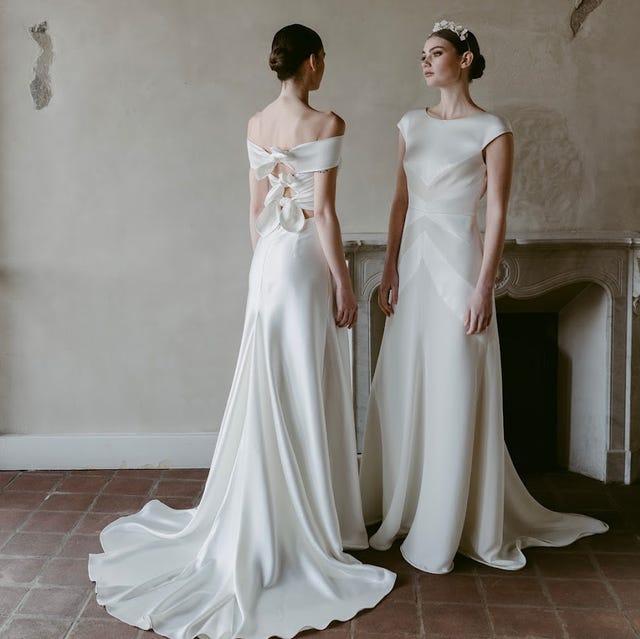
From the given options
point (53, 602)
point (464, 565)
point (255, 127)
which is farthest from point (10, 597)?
point (255, 127)

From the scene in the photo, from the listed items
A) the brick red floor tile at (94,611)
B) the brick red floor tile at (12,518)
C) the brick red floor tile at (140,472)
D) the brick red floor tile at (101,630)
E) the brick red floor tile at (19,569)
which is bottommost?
the brick red floor tile at (101,630)

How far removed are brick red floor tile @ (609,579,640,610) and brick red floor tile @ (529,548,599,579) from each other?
0.10 m

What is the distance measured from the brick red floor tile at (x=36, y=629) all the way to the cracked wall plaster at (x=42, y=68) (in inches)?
108

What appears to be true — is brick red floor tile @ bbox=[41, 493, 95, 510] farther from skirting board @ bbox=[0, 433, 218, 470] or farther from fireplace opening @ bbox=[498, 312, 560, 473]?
fireplace opening @ bbox=[498, 312, 560, 473]

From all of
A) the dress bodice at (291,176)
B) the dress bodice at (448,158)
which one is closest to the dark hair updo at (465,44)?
the dress bodice at (448,158)

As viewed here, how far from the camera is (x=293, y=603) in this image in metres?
2.97

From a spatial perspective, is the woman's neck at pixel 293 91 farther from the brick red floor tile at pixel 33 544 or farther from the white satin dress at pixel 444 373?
the brick red floor tile at pixel 33 544

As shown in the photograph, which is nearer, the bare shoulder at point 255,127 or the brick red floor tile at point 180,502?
the bare shoulder at point 255,127

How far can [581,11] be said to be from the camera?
4.41 m

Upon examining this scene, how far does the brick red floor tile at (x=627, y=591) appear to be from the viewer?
3074mm

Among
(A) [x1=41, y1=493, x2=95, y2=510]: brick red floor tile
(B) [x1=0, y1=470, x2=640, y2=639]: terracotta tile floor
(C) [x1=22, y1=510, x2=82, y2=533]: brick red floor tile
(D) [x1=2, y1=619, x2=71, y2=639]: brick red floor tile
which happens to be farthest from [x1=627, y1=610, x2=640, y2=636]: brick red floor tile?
(A) [x1=41, y1=493, x2=95, y2=510]: brick red floor tile

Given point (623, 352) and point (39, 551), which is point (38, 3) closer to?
point (39, 551)

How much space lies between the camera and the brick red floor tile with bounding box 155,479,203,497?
4.27 meters

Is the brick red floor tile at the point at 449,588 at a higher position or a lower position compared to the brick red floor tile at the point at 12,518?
lower
